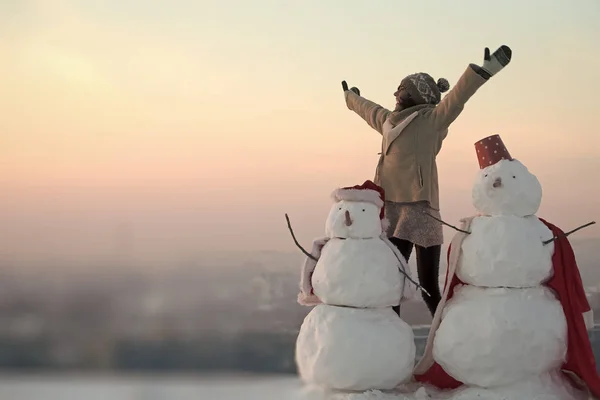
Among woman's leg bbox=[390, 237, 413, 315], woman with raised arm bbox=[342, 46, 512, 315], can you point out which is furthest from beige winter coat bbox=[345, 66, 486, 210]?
woman's leg bbox=[390, 237, 413, 315]

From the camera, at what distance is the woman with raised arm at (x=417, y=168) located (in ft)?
5.37

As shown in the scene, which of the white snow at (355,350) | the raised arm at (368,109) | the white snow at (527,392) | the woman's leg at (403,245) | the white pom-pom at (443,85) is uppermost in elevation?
the white pom-pom at (443,85)

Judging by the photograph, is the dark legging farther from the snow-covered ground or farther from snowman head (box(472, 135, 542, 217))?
the snow-covered ground

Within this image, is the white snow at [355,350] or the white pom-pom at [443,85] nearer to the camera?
the white snow at [355,350]

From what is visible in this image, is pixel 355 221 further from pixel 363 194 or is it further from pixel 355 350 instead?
pixel 355 350

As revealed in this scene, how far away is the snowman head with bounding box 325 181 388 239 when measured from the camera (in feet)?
4.73

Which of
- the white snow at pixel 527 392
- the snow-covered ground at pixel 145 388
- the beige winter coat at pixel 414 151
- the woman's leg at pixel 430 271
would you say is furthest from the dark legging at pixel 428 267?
the snow-covered ground at pixel 145 388

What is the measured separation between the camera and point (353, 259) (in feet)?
4.61

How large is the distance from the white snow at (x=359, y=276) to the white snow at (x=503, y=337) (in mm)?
165

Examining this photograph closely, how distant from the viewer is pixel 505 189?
55.7 inches

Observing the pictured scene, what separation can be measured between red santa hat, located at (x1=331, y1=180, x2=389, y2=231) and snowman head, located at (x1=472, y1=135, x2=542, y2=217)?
0.76 feet

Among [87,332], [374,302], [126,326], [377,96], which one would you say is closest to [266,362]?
[126,326]

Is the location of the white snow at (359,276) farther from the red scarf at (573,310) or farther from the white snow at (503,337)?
the red scarf at (573,310)

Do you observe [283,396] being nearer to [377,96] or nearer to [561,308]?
[561,308]
